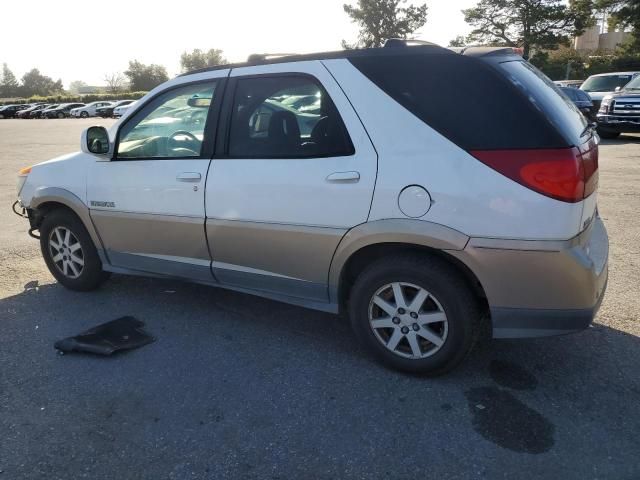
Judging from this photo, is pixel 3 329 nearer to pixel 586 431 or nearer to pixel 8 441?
pixel 8 441

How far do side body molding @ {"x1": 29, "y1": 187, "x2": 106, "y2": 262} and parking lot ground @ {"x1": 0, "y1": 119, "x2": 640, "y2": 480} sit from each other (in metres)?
0.56

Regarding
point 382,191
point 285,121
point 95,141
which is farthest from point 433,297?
point 95,141

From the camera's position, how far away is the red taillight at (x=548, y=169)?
8.43 ft

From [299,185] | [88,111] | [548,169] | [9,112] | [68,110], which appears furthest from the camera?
[9,112]

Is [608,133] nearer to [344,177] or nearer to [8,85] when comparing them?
[344,177]

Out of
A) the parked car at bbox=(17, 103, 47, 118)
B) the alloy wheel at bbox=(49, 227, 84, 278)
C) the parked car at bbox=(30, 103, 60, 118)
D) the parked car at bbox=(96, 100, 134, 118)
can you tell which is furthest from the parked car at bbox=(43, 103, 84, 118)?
the alloy wheel at bbox=(49, 227, 84, 278)

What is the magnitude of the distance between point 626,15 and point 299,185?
165 feet

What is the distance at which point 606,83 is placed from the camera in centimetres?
1814

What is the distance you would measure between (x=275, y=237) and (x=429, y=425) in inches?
56.7

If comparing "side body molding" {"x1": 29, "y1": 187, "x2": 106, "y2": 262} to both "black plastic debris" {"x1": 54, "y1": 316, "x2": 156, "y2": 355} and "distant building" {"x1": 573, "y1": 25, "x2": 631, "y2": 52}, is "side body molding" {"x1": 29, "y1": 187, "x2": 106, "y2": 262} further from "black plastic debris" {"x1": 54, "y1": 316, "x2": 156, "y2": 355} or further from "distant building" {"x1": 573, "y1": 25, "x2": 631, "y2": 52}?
"distant building" {"x1": 573, "y1": 25, "x2": 631, "y2": 52}

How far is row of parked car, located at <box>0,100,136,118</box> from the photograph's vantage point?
47.1 metres

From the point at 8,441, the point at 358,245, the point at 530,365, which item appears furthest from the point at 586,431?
the point at 8,441

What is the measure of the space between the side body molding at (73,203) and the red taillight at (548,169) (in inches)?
124

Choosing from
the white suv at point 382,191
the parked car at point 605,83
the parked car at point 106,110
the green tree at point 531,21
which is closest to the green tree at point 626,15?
the green tree at point 531,21
